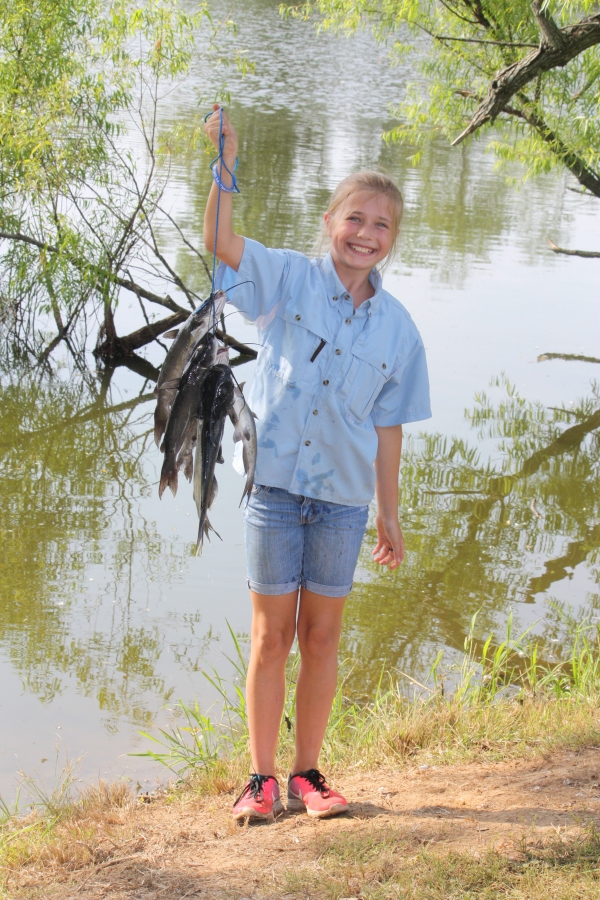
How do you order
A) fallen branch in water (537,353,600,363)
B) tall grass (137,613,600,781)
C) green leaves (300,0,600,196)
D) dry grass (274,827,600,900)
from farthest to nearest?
fallen branch in water (537,353,600,363), green leaves (300,0,600,196), tall grass (137,613,600,781), dry grass (274,827,600,900)

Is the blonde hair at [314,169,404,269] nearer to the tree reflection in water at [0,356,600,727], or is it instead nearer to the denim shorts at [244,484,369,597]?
the denim shorts at [244,484,369,597]

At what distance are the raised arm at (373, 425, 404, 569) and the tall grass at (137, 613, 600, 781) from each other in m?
0.92

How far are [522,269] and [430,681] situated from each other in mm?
10124

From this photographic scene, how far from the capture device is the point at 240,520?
675cm

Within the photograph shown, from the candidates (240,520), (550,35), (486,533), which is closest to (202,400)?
(550,35)

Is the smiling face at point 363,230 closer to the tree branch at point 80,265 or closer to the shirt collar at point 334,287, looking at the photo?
the shirt collar at point 334,287

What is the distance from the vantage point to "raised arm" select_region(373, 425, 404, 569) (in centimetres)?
332

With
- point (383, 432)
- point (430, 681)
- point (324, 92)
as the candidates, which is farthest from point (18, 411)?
point (324, 92)

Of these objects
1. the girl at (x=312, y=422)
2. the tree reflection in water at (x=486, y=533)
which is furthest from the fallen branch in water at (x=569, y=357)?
the girl at (x=312, y=422)

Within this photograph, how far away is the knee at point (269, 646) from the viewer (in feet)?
10.2

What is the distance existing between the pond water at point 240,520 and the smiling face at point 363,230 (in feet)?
7.69

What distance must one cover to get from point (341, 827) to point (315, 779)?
22cm

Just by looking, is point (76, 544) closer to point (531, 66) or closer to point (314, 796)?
point (314, 796)

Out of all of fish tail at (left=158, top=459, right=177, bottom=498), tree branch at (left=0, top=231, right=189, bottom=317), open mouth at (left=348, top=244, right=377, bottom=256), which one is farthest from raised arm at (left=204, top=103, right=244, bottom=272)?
Answer: tree branch at (left=0, top=231, right=189, bottom=317)
